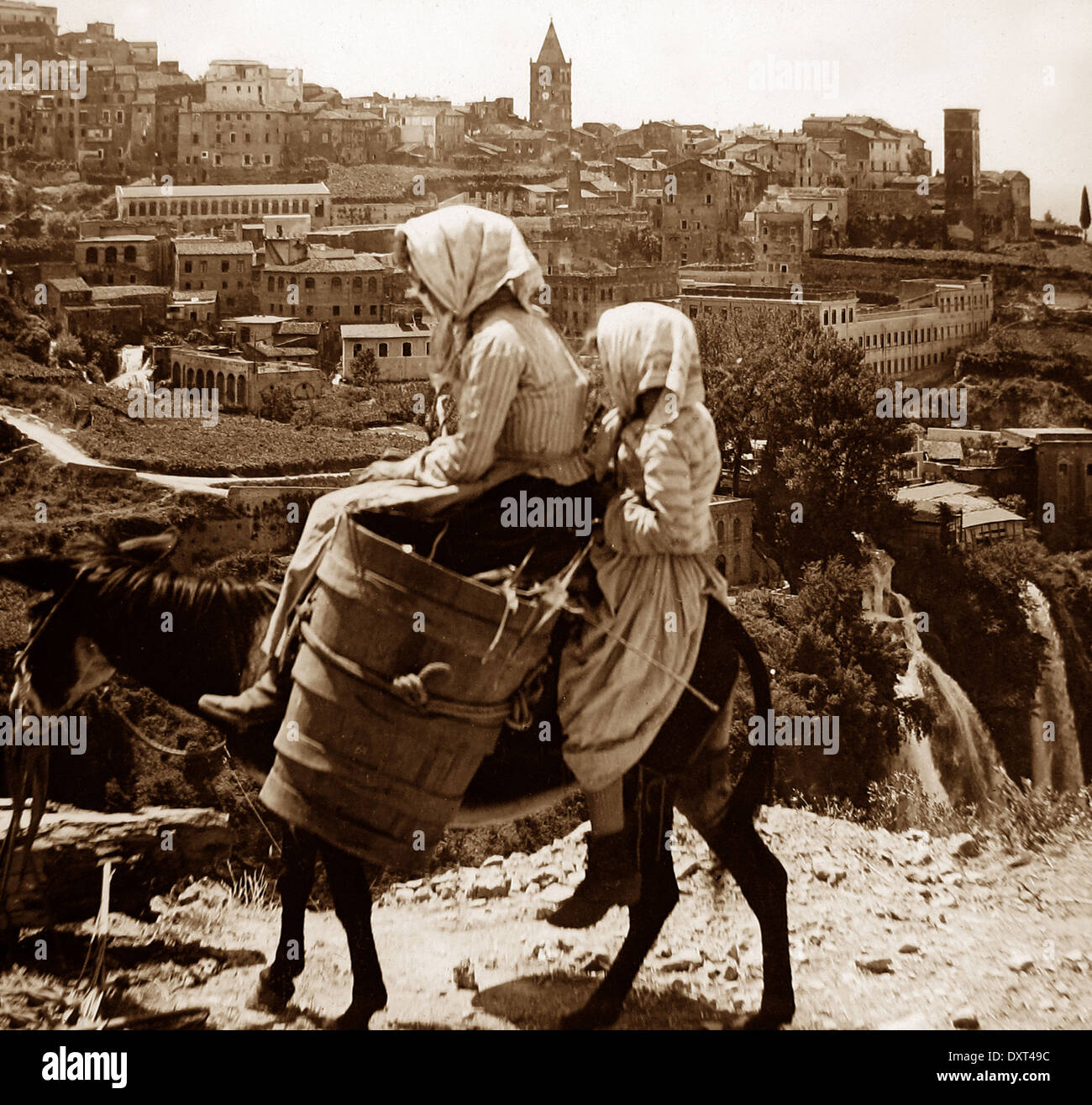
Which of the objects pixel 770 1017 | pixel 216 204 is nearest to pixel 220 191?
pixel 216 204

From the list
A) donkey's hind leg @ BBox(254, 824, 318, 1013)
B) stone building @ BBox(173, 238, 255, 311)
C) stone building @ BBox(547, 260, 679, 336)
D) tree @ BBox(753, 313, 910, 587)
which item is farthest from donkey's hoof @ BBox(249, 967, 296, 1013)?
stone building @ BBox(173, 238, 255, 311)

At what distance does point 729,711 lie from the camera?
11.2 feet

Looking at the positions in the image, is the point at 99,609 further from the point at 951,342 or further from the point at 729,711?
the point at 951,342

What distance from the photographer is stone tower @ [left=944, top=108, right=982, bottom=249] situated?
6297 millimetres

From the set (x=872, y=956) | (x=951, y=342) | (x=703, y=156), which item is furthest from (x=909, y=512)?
(x=703, y=156)

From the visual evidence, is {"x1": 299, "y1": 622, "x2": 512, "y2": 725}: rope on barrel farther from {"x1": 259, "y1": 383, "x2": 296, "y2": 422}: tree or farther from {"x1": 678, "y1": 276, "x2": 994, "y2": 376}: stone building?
{"x1": 678, "y1": 276, "x2": 994, "y2": 376}: stone building

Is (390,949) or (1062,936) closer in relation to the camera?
(390,949)

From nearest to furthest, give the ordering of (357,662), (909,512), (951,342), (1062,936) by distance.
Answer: (357,662)
(1062,936)
(909,512)
(951,342)

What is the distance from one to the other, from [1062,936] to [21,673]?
2.73 meters

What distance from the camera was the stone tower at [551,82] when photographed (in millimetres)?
5258

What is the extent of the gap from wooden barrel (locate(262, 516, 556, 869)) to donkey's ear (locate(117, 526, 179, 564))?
50cm

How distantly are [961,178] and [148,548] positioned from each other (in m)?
6.50

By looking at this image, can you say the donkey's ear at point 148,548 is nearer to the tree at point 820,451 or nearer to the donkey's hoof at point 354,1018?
the donkey's hoof at point 354,1018

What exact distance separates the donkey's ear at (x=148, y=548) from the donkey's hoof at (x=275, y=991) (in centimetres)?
97
